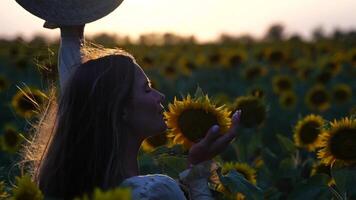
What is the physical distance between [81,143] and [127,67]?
261 millimetres

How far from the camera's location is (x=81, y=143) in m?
2.12

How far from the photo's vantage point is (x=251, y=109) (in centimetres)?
392

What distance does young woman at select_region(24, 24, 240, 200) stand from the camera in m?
2.09

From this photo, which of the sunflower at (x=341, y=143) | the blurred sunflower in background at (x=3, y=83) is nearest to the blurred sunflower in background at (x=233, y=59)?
the blurred sunflower in background at (x=3, y=83)

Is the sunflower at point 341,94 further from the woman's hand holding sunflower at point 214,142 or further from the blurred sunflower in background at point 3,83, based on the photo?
the woman's hand holding sunflower at point 214,142

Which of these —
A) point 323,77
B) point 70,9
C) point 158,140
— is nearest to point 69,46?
point 70,9

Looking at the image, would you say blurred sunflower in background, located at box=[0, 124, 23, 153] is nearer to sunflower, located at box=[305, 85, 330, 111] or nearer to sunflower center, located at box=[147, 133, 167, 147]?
sunflower center, located at box=[147, 133, 167, 147]

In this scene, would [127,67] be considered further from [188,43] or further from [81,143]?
[188,43]

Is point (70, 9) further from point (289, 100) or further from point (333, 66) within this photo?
point (333, 66)

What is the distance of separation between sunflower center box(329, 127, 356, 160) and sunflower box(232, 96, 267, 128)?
107 centimetres

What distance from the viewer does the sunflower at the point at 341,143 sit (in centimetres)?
270

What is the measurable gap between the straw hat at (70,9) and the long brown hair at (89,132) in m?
0.25

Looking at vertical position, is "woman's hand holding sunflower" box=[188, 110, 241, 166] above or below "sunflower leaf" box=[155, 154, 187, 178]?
above

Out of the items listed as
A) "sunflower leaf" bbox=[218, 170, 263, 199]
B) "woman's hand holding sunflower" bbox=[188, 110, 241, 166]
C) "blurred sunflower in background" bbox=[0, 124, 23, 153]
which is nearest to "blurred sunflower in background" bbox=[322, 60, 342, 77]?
"blurred sunflower in background" bbox=[0, 124, 23, 153]
